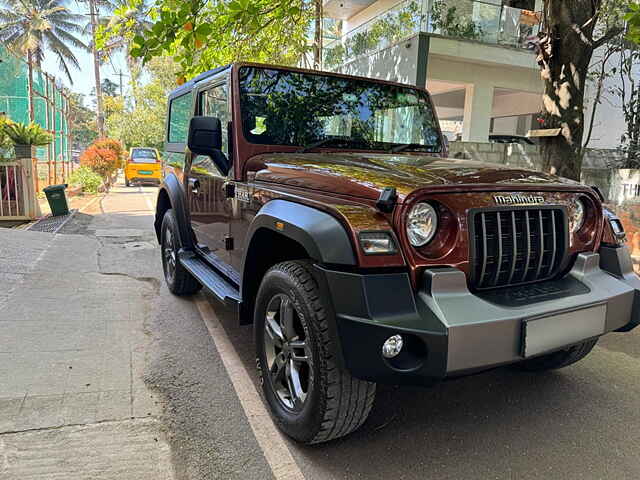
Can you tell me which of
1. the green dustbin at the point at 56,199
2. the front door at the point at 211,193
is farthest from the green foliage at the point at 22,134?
the front door at the point at 211,193

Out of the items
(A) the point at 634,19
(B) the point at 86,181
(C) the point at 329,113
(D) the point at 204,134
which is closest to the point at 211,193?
(D) the point at 204,134

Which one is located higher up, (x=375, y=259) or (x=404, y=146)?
(x=404, y=146)

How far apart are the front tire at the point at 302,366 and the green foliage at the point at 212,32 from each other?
3411mm

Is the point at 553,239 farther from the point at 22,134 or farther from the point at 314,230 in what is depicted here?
the point at 22,134

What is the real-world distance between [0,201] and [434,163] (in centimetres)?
921

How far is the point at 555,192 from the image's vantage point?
2.67 metres

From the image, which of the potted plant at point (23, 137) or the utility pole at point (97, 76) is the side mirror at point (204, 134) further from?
the utility pole at point (97, 76)

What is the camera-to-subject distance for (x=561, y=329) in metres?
2.33

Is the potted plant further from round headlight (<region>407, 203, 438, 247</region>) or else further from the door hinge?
round headlight (<region>407, 203, 438, 247</region>)

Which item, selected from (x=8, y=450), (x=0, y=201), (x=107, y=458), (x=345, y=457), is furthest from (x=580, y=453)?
(x=0, y=201)

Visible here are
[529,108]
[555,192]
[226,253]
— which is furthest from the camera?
[529,108]

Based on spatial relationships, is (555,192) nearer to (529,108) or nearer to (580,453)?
(580,453)

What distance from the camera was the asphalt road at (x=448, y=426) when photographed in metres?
2.41

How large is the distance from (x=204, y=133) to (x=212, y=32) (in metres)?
3.88
